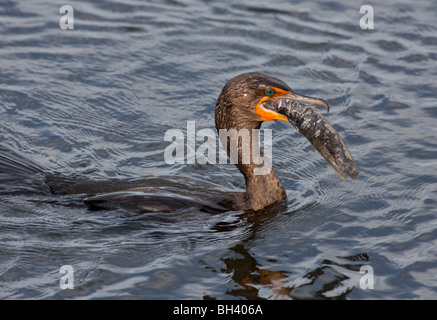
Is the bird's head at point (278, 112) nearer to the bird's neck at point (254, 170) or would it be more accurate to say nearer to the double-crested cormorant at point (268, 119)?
the double-crested cormorant at point (268, 119)

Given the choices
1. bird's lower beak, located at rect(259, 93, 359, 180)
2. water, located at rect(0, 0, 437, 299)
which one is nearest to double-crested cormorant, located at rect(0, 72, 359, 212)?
bird's lower beak, located at rect(259, 93, 359, 180)

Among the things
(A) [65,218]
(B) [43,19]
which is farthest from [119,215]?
(B) [43,19]

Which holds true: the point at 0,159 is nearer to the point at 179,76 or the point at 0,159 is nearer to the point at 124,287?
the point at 124,287

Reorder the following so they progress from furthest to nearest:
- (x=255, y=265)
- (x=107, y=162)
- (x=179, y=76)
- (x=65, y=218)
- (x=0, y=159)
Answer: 1. (x=179, y=76)
2. (x=107, y=162)
3. (x=0, y=159)
4. (x=65, y=218)
5. (x=255, y=265)

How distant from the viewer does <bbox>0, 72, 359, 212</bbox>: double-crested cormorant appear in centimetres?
698

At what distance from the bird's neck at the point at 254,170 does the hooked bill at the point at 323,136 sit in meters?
0.48

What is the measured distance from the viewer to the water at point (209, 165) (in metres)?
6.38

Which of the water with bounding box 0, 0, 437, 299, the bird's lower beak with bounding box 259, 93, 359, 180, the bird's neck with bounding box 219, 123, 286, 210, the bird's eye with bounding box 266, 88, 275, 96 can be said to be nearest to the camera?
the water with bounding box 0, 0, 437, 299

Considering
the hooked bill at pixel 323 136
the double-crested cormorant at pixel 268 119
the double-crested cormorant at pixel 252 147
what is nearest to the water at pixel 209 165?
the double-crested cormorant at pixel 252 147

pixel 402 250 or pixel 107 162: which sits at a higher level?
pixel 107 162

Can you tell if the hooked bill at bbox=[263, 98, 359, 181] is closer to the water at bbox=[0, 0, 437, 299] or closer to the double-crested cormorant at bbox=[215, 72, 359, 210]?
the double-crested cormorant at bbox=[215, 72, 359, 210]

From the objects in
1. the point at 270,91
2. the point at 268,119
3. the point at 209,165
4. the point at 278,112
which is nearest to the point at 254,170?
the point at 268,119

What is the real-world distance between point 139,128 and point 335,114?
8.10 feet
